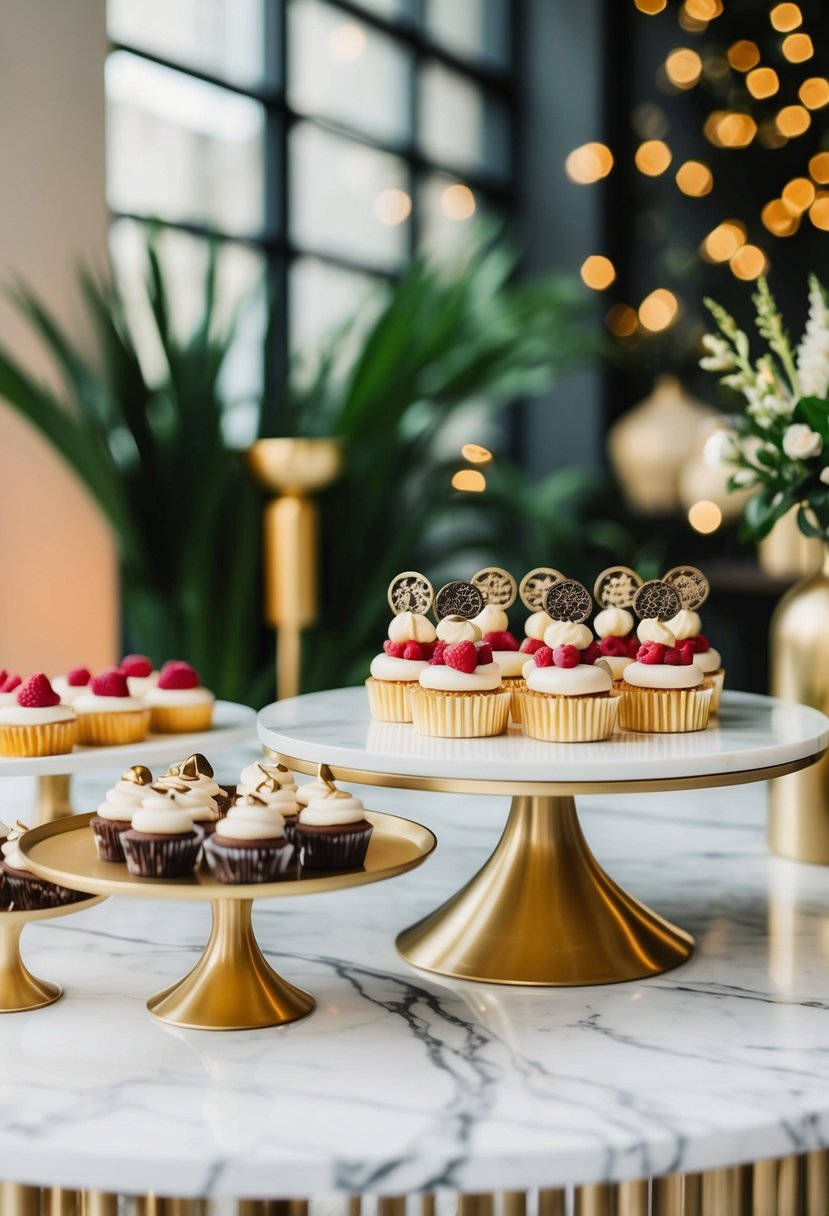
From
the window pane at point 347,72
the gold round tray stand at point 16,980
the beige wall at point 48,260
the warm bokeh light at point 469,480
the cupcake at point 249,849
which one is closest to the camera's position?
the cupcake at point 249,849

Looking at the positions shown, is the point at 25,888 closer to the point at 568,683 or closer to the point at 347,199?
the point at 568,683

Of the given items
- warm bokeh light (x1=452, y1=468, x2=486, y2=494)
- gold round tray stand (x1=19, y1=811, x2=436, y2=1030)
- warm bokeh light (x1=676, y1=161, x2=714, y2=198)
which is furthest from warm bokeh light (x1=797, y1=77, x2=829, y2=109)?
gold round tray stand (x1=19, y1=811, x2=436, y2=1030)

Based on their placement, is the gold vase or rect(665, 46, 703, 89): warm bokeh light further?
rect(665, 46, 703, 89): warm bokeh light

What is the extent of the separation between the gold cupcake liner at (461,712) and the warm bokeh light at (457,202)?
13.7 ft

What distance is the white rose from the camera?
1.56m

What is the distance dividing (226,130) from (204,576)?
180cm

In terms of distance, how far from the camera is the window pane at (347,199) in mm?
4363

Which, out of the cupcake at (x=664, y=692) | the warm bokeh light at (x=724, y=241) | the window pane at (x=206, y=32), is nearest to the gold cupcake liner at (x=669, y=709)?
the cupcake at (x=664, y=692)

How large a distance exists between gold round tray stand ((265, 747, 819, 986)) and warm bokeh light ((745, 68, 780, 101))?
4.55 metres

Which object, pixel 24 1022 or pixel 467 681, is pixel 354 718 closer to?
pixel 467 681

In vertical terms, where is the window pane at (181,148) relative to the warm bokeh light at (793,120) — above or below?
below

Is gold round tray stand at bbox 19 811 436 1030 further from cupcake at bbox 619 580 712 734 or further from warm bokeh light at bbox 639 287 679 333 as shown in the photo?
warm bokeh light at bbox 639 287 679 333

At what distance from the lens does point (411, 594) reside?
4.66ft

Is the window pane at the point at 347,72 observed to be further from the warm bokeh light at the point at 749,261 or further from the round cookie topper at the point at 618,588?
the round cookie topper at the point at 618,588
